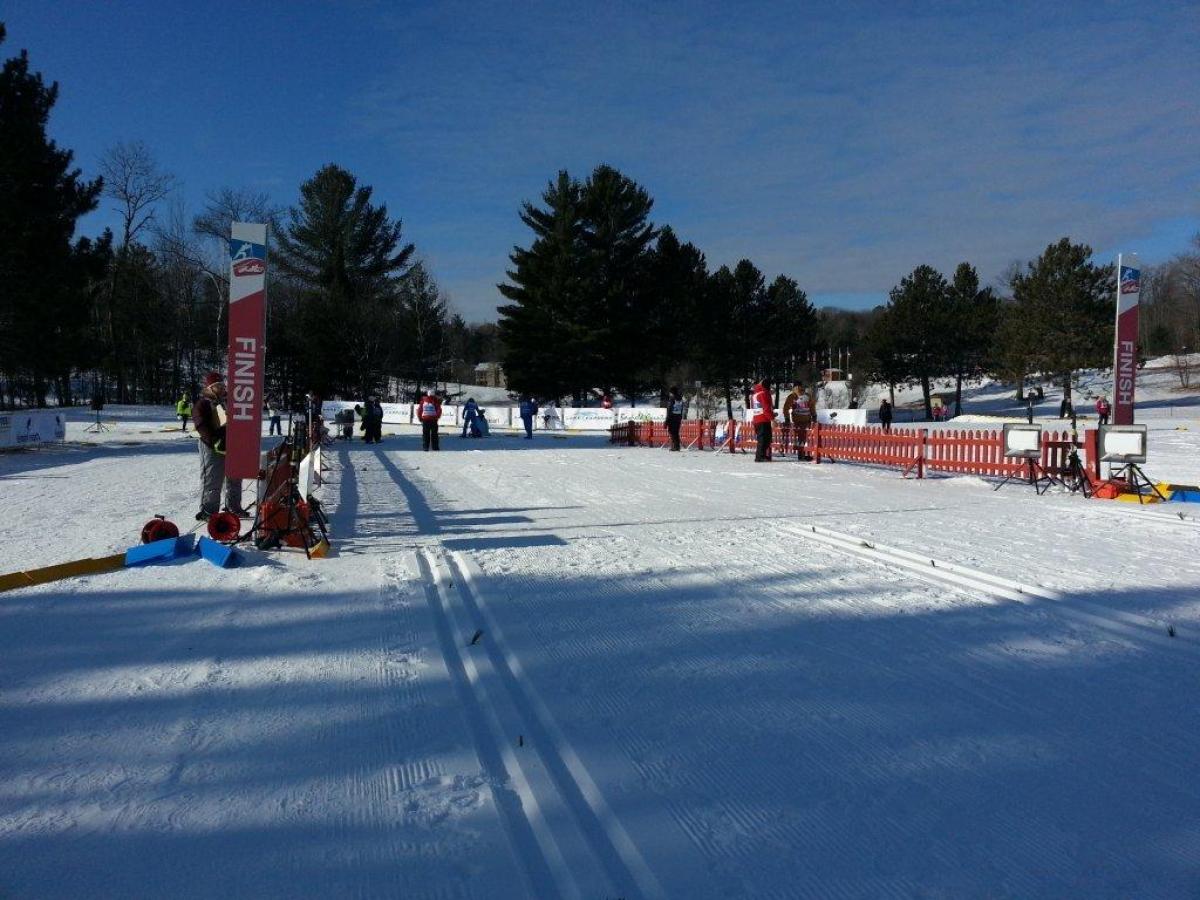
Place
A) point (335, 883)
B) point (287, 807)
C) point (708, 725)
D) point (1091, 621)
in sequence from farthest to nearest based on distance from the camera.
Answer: point (1091, 621)
point (708, 725)
point (287, 807)
point (335, 883)

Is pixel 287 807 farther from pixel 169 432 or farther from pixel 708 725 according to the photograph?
pixel 169 432

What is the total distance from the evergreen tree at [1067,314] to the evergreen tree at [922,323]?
623 cm

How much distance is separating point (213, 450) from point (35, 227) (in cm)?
2661

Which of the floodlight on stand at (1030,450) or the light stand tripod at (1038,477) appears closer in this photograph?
the floodlight on stand at (1030,450)

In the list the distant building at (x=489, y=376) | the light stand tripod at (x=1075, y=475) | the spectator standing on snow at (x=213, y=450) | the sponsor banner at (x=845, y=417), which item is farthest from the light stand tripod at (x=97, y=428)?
the distant building at (x=489, y=376)

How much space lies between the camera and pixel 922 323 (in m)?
60.9

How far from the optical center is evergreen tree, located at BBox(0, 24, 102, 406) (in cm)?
2652

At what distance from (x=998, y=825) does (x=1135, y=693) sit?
6.06ft

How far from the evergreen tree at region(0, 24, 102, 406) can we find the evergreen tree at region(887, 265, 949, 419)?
4923 centimetres

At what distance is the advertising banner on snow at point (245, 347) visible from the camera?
8.44m

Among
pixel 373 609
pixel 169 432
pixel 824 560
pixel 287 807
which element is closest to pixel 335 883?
pixel 287 807

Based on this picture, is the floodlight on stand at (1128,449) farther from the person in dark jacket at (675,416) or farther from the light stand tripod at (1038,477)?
the person in dark jacket at (675,416)

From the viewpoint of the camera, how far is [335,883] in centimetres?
285

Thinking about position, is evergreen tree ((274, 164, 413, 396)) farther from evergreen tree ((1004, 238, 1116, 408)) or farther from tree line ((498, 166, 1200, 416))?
evergreen tree ((1004, 238, 1116, 408))
